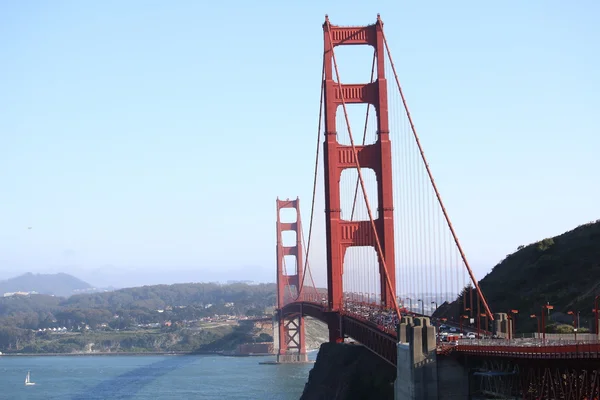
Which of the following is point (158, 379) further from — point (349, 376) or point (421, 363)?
point (421, 363)

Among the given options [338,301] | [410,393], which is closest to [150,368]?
[338,301]

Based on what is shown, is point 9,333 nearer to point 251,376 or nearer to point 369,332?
point 251,376

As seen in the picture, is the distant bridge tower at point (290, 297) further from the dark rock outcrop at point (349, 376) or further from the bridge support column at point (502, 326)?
the bridge support column at point (502, 326)

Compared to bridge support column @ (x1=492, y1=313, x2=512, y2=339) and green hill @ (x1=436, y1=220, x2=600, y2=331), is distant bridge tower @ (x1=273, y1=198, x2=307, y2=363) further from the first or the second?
bridge support column @ (x1=492, y1=313, x2=512, y2=339)

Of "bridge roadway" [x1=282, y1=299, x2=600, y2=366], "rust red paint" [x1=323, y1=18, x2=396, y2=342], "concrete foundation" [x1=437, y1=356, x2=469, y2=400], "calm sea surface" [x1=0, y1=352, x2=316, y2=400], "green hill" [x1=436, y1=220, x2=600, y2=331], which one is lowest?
"calm sea surface" [x1=0, y1=352, x2=316, y2=400]

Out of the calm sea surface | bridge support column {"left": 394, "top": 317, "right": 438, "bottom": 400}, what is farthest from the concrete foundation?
the calm sea surface

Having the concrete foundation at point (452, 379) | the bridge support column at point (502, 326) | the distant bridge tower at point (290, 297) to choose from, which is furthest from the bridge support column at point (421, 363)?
the distant bridge tower at point (290, 297)

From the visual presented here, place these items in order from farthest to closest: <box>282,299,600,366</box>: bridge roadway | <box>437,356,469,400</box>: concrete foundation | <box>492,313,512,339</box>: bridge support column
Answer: <box>492,313,512,339</box>: bridge support column → <box>437,356,469,400</box>: concrete foundation → <box>282,299,600,366</box>: bridge roadway

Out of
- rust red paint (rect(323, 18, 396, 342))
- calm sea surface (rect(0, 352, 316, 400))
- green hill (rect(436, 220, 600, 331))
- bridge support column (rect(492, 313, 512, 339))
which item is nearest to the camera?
bridge support column (rect(492, 313, 512, 339))
